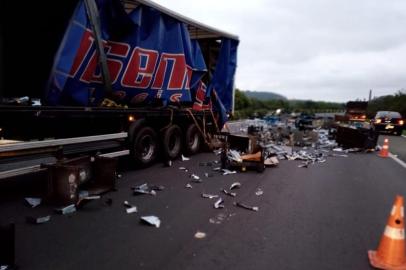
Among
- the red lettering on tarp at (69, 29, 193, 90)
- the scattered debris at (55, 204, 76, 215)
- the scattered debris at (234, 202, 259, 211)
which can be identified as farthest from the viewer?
the red lettering on tarp at (69, 29, 193, 90)

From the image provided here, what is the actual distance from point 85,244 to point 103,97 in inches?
165

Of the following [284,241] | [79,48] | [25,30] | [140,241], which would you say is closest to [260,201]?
[284,241]

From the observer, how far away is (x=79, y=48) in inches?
265

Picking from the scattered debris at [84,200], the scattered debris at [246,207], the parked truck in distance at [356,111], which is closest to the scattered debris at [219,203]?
the scattered debris at [246,207]

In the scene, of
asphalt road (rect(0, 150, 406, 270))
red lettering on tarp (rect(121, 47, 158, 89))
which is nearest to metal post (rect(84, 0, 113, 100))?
red lettering on tarp (rect(121, 47, 158, 89))

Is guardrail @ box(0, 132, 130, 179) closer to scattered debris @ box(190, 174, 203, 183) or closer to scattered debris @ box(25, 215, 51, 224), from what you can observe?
scattered debris @ box(25, 215, 51, 224)

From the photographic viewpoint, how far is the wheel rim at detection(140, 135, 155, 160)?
8948mm

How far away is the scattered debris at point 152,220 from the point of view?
4953 mm

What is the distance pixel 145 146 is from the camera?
9.12 meters

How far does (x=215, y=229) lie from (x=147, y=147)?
15.4 ft

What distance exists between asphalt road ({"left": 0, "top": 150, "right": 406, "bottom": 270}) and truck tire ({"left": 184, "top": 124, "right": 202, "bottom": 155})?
3.20 meters

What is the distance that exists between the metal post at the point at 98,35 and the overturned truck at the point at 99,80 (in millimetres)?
18

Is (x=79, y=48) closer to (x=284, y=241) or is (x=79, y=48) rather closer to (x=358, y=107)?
(x=284, y=241)

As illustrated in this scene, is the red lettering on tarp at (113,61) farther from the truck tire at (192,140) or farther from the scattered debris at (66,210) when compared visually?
the truck tire at (192,140)
